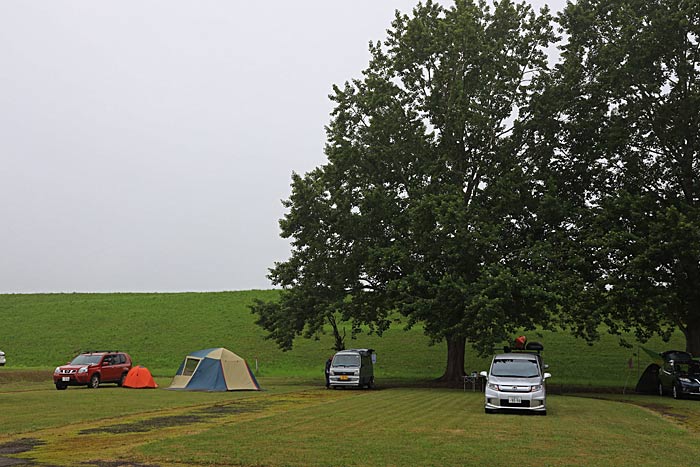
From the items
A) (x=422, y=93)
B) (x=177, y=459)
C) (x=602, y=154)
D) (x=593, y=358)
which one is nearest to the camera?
(x=177, y=459)

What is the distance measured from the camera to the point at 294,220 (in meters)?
39.2

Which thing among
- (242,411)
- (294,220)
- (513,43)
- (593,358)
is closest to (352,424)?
(242,411)

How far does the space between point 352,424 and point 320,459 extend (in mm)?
Result: 5586

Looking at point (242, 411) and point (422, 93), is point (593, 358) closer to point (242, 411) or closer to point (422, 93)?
point (422, 93)

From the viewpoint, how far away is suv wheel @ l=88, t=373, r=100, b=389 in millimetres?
34500

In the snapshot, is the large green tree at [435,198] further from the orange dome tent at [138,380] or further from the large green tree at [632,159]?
the orange dome tent at [138,380]

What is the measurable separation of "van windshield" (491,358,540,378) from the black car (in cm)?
1118

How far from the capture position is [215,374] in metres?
33.5

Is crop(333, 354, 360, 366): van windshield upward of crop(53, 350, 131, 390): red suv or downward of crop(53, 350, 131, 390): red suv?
upward

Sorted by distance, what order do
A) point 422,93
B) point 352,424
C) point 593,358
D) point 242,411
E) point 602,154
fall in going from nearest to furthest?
point 352,424 → point 242,411 → point 602,154 → point 422,93 → point 593,358

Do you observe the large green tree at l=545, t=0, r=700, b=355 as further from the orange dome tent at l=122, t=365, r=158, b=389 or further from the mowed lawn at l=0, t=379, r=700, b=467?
the orange dome tent at l=122, t=365, r=158, b=389

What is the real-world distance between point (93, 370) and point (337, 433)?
2261 cm

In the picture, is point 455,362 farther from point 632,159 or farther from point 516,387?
point 516,387

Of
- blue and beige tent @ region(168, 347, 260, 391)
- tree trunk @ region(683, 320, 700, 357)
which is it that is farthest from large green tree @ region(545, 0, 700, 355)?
blue and beige tent @ region(168, 347, 260, 391)
